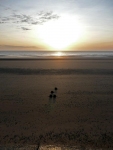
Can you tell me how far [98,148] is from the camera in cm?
757

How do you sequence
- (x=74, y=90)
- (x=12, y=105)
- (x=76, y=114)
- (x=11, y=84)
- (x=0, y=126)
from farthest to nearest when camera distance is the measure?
(x=11, y=84), (x=74, y=90), (x=12, y=105), (x=76, y=114), (x=0, y=126)

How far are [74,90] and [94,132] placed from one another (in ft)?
23.8

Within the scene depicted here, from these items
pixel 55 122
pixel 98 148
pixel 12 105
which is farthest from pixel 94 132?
pixel 12 105

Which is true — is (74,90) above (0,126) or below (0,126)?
above

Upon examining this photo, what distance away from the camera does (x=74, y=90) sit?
16031 millimetres

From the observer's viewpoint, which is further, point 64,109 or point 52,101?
point 52,101

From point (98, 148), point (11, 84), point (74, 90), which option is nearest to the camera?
point (98, 148)

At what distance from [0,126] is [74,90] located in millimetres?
7877

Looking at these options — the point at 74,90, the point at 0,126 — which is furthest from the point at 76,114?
the point at 74,90

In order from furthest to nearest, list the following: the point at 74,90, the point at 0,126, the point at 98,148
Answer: the point at 74,90 < the point at 0,126 < the point at 98,148

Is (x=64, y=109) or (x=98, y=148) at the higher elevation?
(x=64, y=109)

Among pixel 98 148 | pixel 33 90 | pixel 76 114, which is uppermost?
pixel 33 90

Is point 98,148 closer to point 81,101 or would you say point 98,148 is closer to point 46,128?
point 46,128

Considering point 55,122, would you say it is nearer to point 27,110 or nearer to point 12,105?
point 27,110
